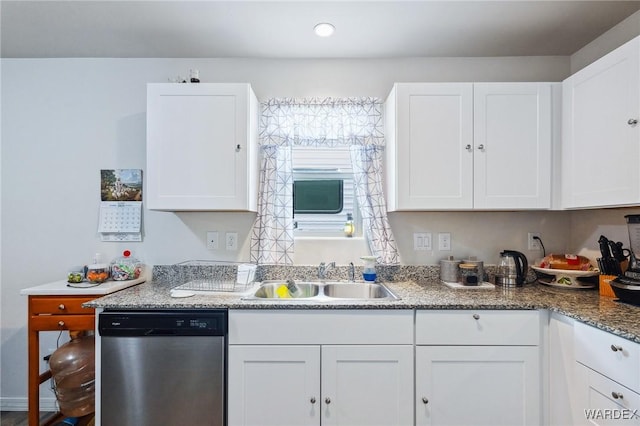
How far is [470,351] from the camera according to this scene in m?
1.48

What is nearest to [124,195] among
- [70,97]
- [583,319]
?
[70,97]

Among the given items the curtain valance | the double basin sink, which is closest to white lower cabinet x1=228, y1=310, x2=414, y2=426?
the double basin sink

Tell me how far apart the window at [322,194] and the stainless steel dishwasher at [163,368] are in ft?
3.07

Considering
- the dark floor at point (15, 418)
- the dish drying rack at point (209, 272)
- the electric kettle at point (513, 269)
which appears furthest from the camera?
the dish drying rack at point (209, 272)

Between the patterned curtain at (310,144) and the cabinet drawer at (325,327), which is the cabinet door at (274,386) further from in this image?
the patterned curtain at (310,144)

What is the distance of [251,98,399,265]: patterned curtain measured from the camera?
2045mm

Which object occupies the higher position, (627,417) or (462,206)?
(462,206)

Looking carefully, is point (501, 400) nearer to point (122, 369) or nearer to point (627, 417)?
point (627, 417)

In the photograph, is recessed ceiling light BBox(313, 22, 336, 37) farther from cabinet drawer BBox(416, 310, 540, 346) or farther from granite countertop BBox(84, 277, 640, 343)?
cabinet drawer BBox(416, 310, 540, 346)

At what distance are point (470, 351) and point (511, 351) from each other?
194mm

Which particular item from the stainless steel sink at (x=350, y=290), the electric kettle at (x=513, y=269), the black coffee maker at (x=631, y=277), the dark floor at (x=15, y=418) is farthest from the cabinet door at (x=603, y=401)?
the dark floor at (x=15, y=418)

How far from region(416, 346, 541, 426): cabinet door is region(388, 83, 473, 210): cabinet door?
81 cm

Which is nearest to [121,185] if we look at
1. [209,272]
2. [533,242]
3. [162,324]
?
[209,272]

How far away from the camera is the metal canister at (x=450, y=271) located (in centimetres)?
196
